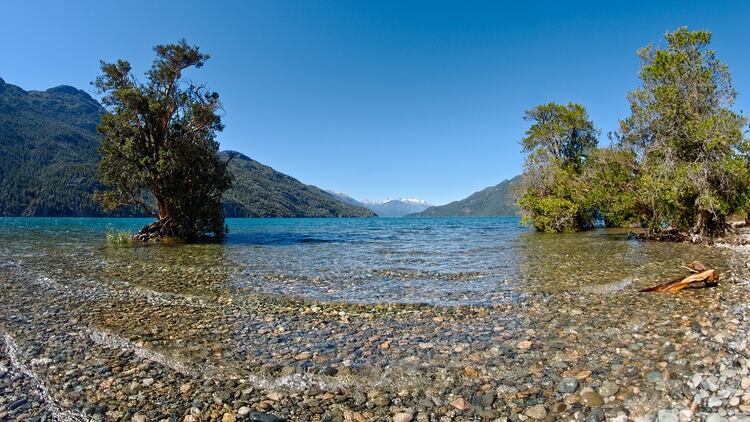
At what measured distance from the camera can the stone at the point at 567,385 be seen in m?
6.16

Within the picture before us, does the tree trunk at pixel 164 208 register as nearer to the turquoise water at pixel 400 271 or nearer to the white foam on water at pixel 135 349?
the turquoise water at pixel 400 271

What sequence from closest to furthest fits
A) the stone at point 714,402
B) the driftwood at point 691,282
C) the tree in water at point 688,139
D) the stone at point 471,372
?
the stone at point 714,402
the stone at point 471,372
the driftwood at point 691,282
the tree in water at point 688,139

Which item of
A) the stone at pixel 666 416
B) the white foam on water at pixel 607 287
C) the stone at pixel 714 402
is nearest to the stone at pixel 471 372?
the stone at pixel 666 416

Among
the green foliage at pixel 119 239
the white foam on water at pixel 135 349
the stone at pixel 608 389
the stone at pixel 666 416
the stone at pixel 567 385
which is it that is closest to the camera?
the stone at pixel 666 416

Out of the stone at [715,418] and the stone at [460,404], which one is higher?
the stone at [715,418]

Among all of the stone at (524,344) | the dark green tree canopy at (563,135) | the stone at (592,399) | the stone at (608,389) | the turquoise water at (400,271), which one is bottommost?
the stone at (592,399)

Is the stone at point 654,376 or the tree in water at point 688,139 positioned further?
the tree in water at point 688,139

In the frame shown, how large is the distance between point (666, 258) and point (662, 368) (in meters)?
18.1

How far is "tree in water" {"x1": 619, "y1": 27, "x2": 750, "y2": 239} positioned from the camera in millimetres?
25906

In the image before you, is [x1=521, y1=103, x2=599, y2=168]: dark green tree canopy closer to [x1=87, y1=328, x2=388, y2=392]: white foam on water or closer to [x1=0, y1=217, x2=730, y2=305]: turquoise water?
[x1=0, y1=217, x2=730, y2=305]: turquoise water

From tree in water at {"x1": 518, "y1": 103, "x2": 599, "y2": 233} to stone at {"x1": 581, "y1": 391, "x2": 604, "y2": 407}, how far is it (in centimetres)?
4747

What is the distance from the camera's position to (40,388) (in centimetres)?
634

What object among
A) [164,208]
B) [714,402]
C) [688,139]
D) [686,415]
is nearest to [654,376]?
[714,402]

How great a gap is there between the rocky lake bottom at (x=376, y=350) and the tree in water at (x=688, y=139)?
14491 millimetres
